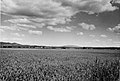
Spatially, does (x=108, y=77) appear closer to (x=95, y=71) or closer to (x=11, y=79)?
(x=95, y=71)

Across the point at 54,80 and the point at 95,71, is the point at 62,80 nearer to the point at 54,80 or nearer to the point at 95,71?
the point at 54,80

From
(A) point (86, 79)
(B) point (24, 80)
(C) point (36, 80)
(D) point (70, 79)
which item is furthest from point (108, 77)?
(B) point (24, 80)

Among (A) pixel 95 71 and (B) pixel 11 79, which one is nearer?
(B) pixel 11 79

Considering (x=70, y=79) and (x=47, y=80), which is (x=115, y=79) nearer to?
(x=70, y=79)

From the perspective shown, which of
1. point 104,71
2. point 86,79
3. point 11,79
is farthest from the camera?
point 104,71

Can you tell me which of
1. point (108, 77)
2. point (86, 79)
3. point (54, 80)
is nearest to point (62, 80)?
point (54, 80)

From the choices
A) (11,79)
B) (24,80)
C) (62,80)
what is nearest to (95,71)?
(62,80)

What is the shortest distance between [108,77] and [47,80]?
3.65 meters

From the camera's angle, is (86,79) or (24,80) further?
(86,79)

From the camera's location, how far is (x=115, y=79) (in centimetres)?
945

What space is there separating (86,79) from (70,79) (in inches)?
37.5

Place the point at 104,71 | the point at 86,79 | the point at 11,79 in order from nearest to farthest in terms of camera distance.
A: the point at 11,79 < the point at 86,79 < the point at 104,71

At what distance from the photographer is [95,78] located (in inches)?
353

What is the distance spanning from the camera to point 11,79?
845cm
